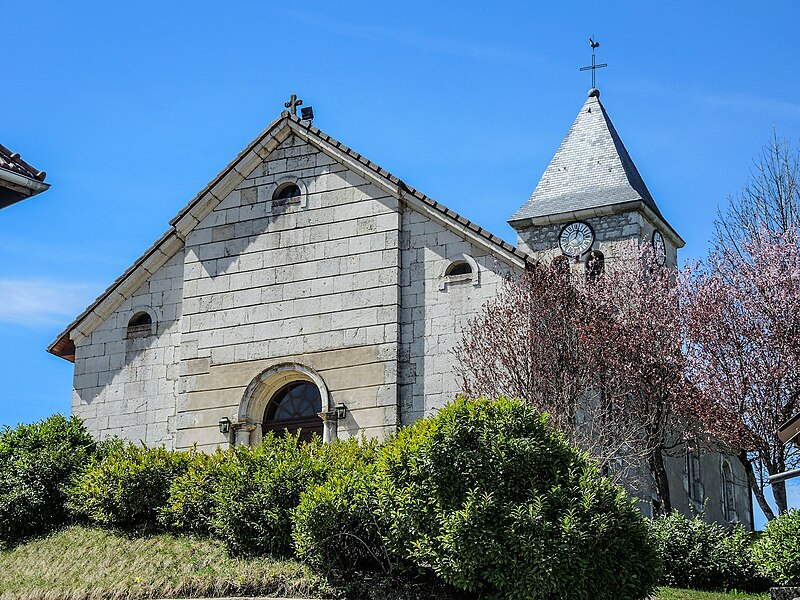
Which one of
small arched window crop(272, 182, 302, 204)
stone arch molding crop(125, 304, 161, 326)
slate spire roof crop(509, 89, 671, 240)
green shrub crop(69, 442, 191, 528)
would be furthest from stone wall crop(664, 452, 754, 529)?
stone arch molding crop(125, 304, 161, 326)

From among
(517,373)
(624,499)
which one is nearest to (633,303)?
(517,373)

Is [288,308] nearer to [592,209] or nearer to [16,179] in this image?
[592,209]

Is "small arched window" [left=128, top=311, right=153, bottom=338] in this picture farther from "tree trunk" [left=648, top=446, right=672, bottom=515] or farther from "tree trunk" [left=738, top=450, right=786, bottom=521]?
"tree trunk" [left=738, top=450, right=786, bottom=521]

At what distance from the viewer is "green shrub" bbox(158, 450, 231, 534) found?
18.0 metres

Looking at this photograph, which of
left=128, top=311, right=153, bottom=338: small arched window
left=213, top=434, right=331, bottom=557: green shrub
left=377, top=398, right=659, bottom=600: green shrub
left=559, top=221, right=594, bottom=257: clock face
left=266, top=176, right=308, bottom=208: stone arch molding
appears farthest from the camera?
left=559, top=221, right=594, bottom=257: clock face

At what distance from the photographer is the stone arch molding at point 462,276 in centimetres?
2227

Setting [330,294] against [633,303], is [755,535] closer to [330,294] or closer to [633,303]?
[633,303]

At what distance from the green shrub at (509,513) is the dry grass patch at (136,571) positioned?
1.80 m

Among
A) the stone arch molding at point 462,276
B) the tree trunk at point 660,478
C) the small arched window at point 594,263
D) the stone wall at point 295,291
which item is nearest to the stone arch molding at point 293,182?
the stone wall at point 295,291

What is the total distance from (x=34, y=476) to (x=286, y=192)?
8.05 meters

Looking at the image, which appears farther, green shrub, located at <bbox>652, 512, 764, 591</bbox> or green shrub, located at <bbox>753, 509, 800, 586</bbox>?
green shrub, located at <bbox>652, 512, 764, 591</bbox>

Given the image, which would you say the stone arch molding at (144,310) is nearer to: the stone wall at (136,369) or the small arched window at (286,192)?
the stone wall at (136,369)

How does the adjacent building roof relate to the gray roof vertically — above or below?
below

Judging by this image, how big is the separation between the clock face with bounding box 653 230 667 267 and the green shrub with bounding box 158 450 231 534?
493 inches
